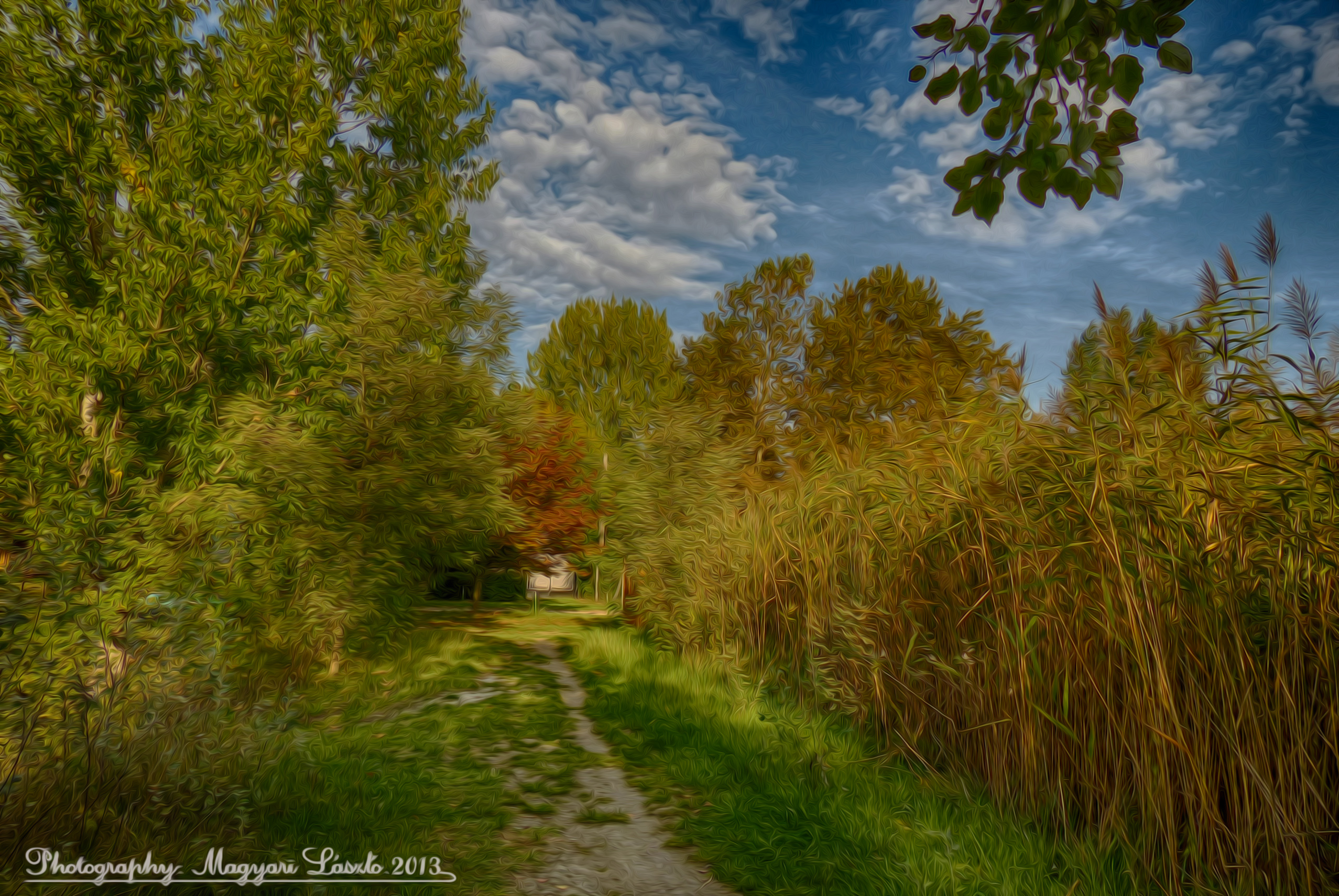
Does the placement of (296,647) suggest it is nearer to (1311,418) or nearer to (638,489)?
(638,489)

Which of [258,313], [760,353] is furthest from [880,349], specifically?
[258,313]

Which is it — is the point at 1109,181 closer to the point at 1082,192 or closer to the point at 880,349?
the point at 1082,192

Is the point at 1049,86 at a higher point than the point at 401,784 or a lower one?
higher

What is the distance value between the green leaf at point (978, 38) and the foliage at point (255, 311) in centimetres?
718

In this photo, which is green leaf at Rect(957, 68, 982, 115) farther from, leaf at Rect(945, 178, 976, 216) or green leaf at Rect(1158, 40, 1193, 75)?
green leaf at Rect(1158, 40, 1193, 75)

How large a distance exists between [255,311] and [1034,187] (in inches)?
450

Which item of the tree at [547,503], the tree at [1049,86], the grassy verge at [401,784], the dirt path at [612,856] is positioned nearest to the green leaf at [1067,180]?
the tree at [1049,86]

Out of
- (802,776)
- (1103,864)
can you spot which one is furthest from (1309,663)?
(802,776)

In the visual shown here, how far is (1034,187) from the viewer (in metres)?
3.27

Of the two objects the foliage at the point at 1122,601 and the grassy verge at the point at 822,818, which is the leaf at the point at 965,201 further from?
the grassy verge at the point at 822,818

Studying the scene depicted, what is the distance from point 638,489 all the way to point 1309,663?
11068mm

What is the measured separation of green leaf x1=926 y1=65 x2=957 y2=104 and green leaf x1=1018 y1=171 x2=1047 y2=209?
0.56 m

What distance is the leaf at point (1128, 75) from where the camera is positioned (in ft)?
9.85

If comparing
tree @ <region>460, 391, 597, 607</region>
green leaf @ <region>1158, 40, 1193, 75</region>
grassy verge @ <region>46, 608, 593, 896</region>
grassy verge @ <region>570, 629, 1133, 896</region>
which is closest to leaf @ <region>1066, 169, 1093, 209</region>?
green leaf @ <region>1158, 40, 1193, 75</region>
